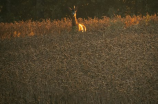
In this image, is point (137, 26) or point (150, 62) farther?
point (137, 26)

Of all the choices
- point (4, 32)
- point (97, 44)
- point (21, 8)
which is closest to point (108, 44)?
point (97, 44)

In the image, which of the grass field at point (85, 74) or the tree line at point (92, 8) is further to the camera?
the tree line at point (92, 8)

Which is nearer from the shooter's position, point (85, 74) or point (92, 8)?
point (85, 74)

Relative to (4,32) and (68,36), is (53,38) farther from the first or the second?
(4,32)

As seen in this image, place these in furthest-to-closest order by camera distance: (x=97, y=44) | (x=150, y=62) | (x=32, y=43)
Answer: (x=32, y=43), (x=97, y=44), (x=150, y=62)

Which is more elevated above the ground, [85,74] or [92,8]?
[92,8]

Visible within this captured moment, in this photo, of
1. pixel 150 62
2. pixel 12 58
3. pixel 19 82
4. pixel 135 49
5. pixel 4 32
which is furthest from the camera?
pixel 4 32

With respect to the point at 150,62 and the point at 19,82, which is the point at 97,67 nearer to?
the point at 150,62

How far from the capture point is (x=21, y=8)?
92.6 feet

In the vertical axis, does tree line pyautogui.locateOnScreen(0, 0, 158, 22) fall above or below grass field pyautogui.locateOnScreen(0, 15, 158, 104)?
above

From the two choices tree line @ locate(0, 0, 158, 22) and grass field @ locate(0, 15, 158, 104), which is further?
tree line @ locate(0, 0, 158, 22)

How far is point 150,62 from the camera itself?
6422mm

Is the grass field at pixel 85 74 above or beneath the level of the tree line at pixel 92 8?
beneath

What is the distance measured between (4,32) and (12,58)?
20.2 ft
